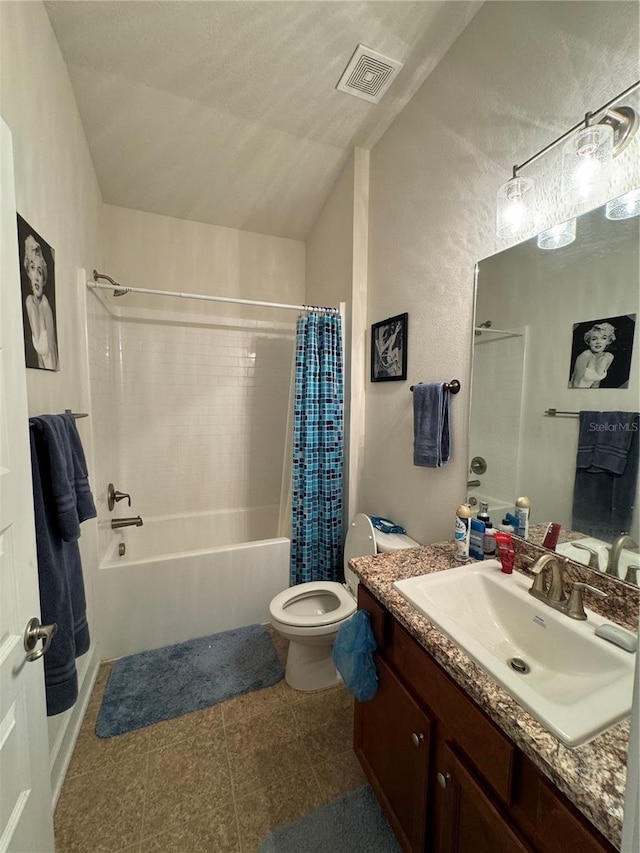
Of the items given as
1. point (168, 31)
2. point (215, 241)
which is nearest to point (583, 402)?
point (168, 31)

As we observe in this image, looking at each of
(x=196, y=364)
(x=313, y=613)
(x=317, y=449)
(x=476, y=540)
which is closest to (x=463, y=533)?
(x=476, y=540)

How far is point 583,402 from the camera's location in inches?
38.4

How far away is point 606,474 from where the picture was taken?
931 millimetres

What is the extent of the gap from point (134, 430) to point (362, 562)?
6.89 ft

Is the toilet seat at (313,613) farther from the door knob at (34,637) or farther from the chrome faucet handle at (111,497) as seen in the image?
the chrome faucet handle at (111,497)

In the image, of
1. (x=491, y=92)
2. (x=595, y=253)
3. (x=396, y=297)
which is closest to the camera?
(x=595, y=253)

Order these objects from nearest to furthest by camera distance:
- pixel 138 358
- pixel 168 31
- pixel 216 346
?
pixel 168 31, pixel 138 358, pixel 216 346

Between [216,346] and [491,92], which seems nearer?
[491,92]

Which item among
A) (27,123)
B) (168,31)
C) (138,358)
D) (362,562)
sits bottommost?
(362,562)

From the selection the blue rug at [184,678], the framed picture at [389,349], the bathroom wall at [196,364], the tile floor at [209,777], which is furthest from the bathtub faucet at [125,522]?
the framed picture at [389,349]

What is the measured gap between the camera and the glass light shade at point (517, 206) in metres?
1.07

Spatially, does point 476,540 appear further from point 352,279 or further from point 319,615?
point 352,279

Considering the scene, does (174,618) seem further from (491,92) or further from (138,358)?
(491,92)

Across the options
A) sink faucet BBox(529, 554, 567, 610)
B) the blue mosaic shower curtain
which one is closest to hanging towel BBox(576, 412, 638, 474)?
sink faucet BBox(529, 554, 567, 610)
